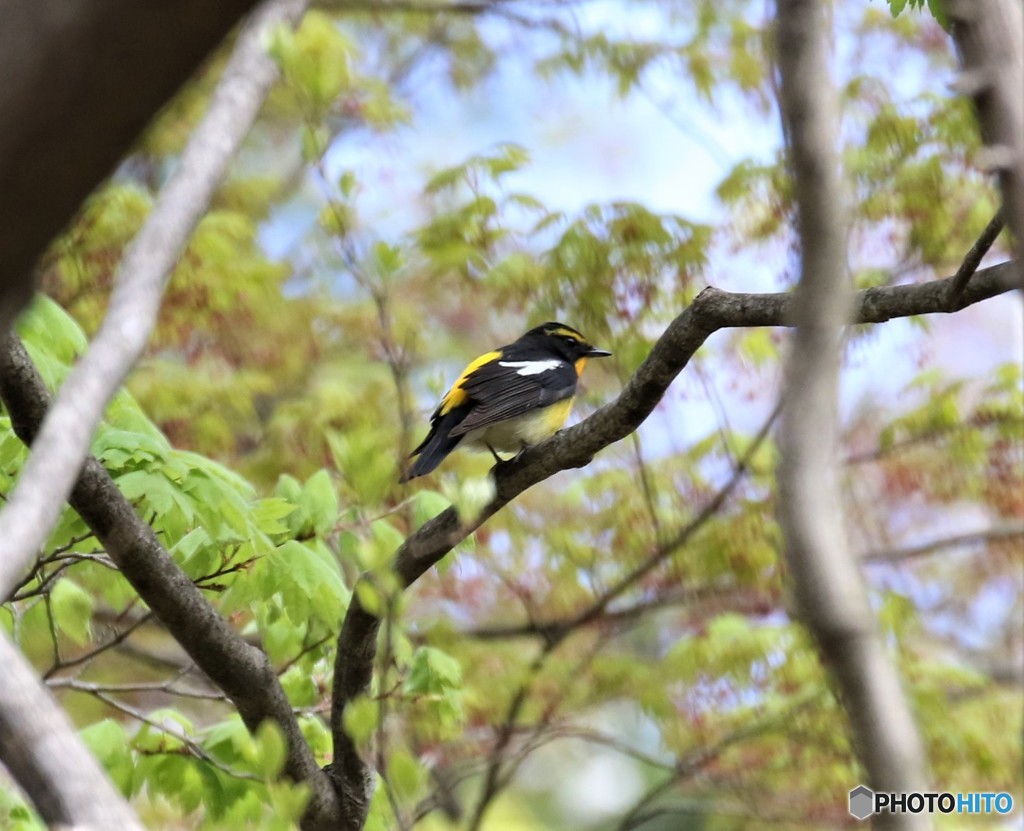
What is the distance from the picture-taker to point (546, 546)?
659cm

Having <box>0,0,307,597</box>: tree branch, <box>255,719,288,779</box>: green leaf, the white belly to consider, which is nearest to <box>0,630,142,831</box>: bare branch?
<box>0,0,307,597</box>: tree branch

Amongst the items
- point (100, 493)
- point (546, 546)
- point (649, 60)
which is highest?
point (649, 60)

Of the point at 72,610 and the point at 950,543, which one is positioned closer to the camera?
the point at 72,610

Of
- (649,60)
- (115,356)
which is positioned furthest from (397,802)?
(649,60)

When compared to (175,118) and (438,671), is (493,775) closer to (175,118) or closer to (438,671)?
(438,671)

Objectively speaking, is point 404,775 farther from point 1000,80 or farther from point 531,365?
point 531,365

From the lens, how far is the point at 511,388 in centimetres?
528

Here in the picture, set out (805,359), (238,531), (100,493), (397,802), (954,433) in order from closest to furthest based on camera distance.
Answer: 1. (805,359)
2. (397,802)
3. (100,493)
4. (238,531)
5. (954,433)

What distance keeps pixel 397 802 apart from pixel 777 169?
14.9 feet

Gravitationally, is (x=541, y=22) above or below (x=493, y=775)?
above

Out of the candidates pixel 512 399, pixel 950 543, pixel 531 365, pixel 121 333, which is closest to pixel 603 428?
pixel 121 333

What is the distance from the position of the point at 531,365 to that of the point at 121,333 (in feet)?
12.8

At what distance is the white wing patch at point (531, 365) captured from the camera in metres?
5.53

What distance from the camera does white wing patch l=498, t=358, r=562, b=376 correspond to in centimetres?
553
